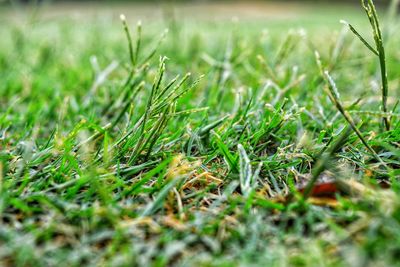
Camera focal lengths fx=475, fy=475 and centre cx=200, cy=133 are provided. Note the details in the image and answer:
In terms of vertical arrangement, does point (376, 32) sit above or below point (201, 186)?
above

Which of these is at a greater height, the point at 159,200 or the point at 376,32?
the point at 376,32

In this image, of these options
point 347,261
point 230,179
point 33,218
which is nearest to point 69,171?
point 33,218

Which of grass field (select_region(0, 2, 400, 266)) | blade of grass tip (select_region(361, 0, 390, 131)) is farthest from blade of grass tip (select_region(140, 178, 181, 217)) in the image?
blade of grass tip (select_region(361, 0, 390, 131))

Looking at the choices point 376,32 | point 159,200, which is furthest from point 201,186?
point 376,32

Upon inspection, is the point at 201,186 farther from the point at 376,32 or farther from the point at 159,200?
the point at 376,32

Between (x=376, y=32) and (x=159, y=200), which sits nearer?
(x=159, y=200)

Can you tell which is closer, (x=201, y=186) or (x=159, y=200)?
(x=159, y=200)

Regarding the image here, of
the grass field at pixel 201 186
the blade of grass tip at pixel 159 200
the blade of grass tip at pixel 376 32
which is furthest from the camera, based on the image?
the blade of grass tip at pixel 376 32

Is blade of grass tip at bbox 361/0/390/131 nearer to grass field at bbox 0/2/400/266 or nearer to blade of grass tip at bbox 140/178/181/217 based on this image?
grass field at bbox 0/2/400/266

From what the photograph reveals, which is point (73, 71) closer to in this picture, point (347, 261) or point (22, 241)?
point (22, 241)

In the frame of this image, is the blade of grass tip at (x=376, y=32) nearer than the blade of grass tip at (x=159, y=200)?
No

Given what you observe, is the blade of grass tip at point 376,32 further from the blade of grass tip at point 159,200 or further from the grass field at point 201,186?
the blade of grass tip at point 159,200

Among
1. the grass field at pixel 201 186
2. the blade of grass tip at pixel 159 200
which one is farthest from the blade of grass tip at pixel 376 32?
the blade of grass tip at pixel 159 200
